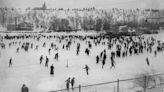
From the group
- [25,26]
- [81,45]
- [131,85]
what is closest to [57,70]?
[81,45]

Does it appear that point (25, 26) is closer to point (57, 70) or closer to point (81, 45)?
point (57, 70)

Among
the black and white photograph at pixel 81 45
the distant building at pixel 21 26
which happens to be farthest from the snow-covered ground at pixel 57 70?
the distant building at pixel 21 26

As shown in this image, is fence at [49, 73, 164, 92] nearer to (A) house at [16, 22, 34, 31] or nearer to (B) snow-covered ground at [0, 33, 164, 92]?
(B) snow-covered ground at [0, 33, 164, 92]

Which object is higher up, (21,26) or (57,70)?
(21,26)

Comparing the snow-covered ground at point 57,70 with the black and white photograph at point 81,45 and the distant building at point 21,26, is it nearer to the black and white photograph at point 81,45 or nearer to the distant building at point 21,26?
the black and white photograph at point 81,45

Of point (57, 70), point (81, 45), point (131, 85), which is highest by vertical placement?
point (81, 45)

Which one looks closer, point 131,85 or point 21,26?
point 21,26
